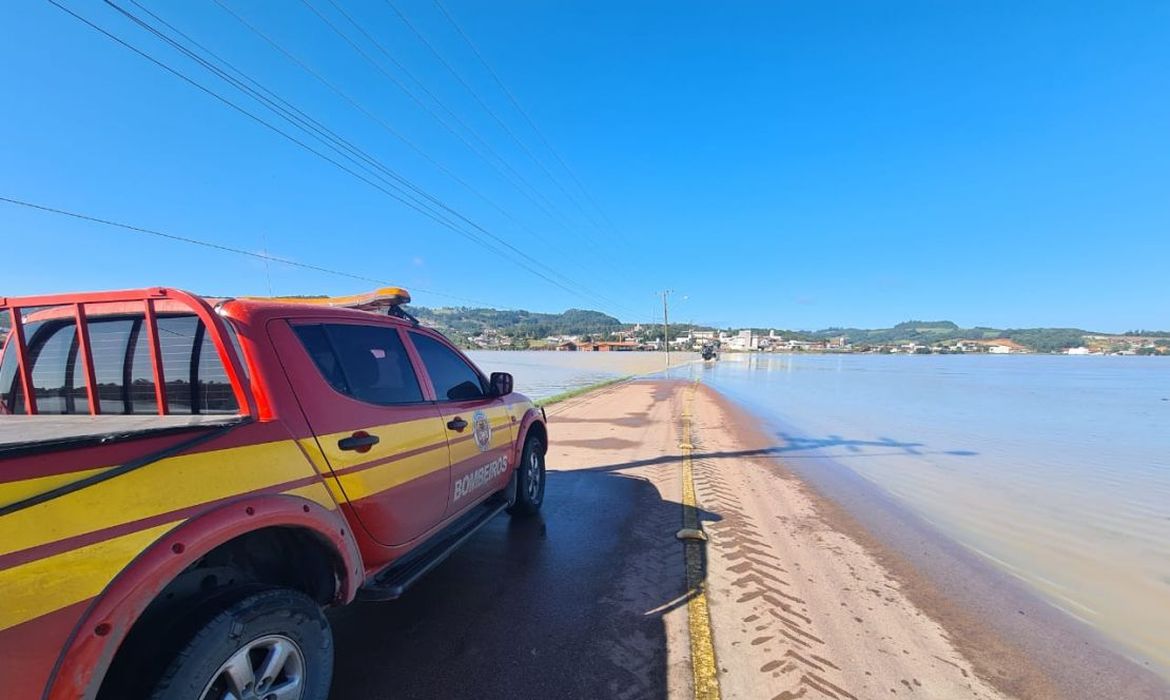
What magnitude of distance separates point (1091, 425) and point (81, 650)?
20.8 meters

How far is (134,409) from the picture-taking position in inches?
101

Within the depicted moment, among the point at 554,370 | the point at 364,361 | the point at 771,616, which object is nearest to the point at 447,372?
the point at 364,361

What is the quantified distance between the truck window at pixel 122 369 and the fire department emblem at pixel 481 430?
1.80 meters

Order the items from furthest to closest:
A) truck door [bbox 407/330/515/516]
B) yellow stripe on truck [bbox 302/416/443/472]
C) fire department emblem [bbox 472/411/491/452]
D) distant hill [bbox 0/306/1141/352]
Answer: distant hill [bbox 0/306/1141/352]
fire department emblem [bbox 472/411/491/452]
truck door [bbox 407/330/515/516]
yellow stripe on truck [bbox 302/416/443/472]

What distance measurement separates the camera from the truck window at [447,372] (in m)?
3.63

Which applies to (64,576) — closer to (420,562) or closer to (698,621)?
(420,562)

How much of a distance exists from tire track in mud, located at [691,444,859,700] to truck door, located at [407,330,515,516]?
6.69 feet

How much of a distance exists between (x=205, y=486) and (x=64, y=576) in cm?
43

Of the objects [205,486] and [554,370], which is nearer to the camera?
[205,486]

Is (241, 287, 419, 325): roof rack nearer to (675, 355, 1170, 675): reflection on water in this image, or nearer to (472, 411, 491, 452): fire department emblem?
(472, 411, 491, 452): fire department emblem

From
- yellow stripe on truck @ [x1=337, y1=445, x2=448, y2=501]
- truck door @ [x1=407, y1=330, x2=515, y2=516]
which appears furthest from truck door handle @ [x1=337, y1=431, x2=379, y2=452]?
truck door @ [x1=407, y1=330, x2=515, y2=516]

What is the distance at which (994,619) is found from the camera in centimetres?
372

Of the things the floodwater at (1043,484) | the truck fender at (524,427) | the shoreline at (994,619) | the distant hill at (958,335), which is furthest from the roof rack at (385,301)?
the distant hill at (958,335)

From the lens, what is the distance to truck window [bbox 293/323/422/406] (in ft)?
8.56
